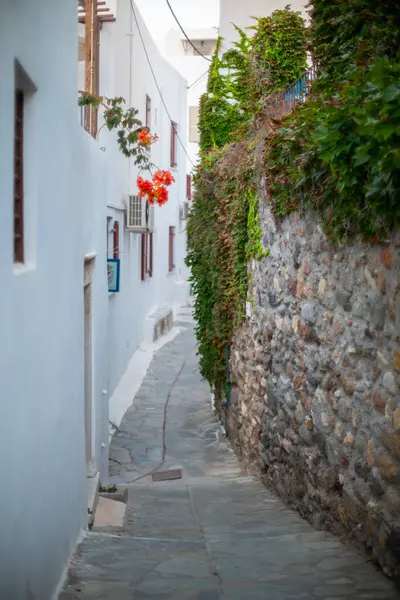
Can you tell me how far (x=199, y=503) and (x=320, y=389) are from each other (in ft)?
8.22

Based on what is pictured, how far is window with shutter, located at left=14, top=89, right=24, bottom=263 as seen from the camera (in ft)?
12.6

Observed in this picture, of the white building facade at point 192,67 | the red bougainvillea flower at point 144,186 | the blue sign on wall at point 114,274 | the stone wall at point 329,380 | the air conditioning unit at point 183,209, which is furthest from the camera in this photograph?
the white building facade at point 192,67

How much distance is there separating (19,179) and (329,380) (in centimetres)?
271

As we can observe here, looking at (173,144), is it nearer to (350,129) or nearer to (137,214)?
(137,214)

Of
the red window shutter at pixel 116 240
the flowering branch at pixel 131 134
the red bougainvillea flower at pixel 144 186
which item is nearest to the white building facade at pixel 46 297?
the flowering branch at pixel 131 134

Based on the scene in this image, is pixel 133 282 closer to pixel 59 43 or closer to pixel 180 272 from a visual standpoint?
pixel 180 272

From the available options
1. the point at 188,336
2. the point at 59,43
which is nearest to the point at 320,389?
the point at 59,43

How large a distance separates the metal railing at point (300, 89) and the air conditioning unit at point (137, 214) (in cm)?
724

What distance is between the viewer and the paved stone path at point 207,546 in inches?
175

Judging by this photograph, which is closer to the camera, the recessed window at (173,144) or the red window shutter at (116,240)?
the red window shutter at (116,240)

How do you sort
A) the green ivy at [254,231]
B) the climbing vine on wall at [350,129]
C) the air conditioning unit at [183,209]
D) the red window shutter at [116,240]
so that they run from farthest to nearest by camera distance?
1. the air conditioning unit at [183,209]
2. the red window shutter at [116,240]
3. the green ivy at [254,231]
4. the climbing vine on wall at [350,129]

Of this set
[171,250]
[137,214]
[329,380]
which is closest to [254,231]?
[329,380]

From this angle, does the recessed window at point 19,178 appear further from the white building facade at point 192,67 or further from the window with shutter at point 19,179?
the white building facade at point 192,67

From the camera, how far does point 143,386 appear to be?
579 inches
